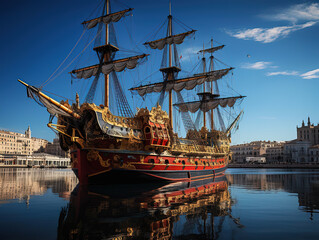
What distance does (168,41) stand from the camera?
3431cm

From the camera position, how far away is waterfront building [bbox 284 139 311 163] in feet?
390

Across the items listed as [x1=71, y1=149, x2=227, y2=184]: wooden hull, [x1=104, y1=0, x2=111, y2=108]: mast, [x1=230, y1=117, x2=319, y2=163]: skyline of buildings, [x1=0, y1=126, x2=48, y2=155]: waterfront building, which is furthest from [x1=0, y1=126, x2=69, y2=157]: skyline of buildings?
[x1=71, y1=149, x2=227, y2=184]: wooden hull

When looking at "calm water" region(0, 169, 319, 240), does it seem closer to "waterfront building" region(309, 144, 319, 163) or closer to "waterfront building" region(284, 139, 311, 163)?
"waterfront building" region(309, 144, 319, 163)

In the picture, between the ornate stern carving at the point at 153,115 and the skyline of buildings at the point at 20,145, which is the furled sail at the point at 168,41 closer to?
the ornate stern carving at the point at 153,115

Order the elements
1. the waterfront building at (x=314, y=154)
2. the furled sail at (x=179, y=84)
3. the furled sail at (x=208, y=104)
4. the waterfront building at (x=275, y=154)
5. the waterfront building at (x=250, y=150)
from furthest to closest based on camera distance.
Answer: the waterfront building at (x=250, y=150)
the waterfront building at (x=275, y=154)
the waterfront building at (x=314, y=154)
the furled sail at (x=208, y=104)
the furled sail at (x=179, y=84)

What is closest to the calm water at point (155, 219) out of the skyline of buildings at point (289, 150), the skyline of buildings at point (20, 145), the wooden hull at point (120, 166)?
the wooden hull at point (120, 166)

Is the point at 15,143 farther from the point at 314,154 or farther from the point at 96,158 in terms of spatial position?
the point at 314,154

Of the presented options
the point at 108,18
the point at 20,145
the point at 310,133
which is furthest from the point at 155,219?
the point at 310,133

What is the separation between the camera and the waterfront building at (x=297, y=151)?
11881cm

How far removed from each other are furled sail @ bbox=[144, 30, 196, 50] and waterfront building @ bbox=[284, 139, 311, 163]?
103883mm

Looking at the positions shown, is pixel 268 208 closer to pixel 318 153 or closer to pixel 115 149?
pixel 115 149

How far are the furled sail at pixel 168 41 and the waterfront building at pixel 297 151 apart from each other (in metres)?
104

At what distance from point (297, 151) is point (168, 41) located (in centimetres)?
10577

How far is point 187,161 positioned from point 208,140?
29.9 ft
